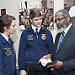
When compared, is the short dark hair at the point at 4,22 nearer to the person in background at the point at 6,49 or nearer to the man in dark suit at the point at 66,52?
the person in background at the point at 6,49

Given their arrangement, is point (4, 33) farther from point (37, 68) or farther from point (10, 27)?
point (37, 68)

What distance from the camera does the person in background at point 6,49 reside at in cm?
164

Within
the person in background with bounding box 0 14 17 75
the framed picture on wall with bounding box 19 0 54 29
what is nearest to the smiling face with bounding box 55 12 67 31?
the person in background with bounding box 0 14 17 75


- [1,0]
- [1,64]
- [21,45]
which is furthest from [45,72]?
[1,0]

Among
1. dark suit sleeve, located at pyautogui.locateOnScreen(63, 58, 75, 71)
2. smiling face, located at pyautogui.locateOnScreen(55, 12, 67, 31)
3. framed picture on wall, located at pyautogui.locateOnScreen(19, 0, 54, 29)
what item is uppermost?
framed picture on wall, located at pyautogui.locateOnScreen(19, 0, 54, 29)

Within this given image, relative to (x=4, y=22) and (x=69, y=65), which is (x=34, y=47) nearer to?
(x=4, y=22)

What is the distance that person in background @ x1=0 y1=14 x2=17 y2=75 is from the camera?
64.6 inches

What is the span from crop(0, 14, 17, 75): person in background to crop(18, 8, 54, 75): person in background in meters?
0.27

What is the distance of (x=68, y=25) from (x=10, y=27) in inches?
28.9

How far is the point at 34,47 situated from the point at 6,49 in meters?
0.44

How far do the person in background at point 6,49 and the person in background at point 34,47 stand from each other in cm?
27

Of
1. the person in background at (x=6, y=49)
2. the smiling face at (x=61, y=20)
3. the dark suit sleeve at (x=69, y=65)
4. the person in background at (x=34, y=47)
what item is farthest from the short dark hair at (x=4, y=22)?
the dark suit sleeve at (x=69, y=65)

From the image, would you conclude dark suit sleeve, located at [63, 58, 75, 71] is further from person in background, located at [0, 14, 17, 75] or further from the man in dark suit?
person in background, located at [0, 14, 17, 75]

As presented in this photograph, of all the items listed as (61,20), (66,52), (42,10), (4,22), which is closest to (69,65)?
(66,52)
